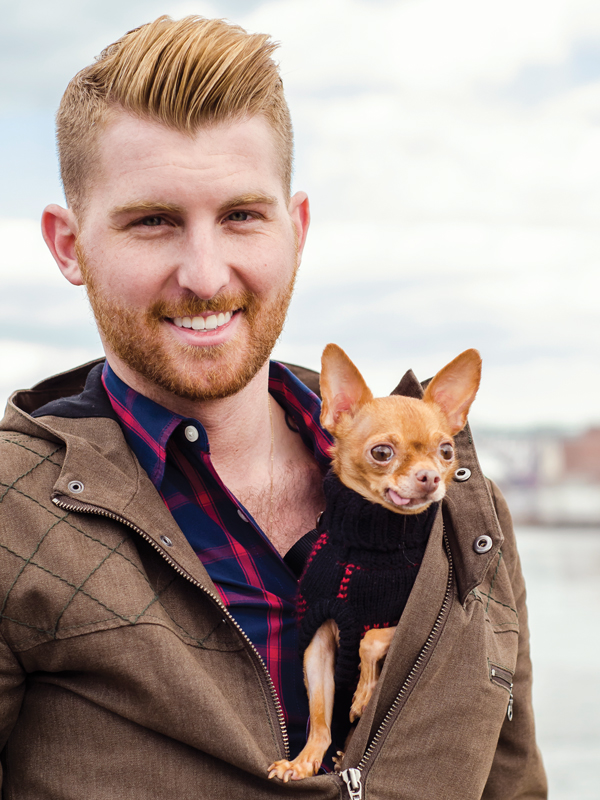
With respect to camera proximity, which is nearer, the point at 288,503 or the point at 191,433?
the point at 191,433

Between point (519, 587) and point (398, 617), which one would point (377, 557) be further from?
point (519, 587)

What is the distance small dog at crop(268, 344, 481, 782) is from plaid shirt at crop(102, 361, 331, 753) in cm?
17

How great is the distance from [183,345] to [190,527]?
2.18 ft

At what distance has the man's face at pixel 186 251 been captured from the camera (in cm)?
279

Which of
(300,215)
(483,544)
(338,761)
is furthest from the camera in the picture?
(300,215)

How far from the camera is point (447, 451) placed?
2723 millimetres

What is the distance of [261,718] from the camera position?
254 centimetres

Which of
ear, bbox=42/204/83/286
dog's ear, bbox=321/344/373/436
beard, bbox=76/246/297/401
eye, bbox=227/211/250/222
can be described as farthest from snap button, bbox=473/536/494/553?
ear, bbox=42/204/83/286

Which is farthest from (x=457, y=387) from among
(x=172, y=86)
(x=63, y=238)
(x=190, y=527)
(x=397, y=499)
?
(x=63, y=238)

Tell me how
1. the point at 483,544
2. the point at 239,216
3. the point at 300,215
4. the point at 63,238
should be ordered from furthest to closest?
the point at 300,215 < the point at 63,238 < the point at 239,216 < the point at 483,544

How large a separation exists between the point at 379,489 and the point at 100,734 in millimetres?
1153

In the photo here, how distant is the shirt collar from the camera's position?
2928 mm

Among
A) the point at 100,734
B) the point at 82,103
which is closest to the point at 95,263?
the point at 82,103

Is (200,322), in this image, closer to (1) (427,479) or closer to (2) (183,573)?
(2) (183,573)
